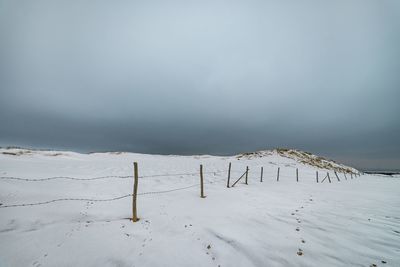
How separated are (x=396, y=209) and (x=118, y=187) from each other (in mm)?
16780

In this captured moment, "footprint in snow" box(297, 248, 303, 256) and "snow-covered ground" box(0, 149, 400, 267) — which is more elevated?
"footprint in snow" box(297, 248, 303, 256)

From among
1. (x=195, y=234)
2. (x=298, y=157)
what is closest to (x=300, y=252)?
(x=195, y=234)

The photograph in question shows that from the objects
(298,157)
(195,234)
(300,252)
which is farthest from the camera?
(298,157)

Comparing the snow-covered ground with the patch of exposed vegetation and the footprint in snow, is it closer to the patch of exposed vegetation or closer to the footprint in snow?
the footprint in snow

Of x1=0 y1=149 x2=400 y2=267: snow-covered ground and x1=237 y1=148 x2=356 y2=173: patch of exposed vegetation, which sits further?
x1=237 y1=148 x2=356 y2=173: patch of exposed vegetation

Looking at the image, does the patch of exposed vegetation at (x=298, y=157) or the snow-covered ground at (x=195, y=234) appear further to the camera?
the patch of exposed vegetation at (x=298, y=157)

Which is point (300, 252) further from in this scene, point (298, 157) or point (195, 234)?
point (298, 157)

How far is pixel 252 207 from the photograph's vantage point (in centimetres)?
1120

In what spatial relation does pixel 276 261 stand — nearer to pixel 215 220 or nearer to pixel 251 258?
pixel 251 258

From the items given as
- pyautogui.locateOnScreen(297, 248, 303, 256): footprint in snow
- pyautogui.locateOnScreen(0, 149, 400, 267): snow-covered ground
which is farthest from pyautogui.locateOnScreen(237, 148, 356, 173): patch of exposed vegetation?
pyautogui.locateOnScreen(297, 248, 303, 256): footprint in snow

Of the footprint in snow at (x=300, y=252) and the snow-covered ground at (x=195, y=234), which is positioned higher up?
the footprint in snow at (x=300, y=252)

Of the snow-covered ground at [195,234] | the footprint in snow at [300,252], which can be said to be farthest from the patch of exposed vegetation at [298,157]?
the footprint in snow at [300,252]

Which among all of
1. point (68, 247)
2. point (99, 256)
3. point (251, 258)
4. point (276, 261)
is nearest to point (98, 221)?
point (68, 247)

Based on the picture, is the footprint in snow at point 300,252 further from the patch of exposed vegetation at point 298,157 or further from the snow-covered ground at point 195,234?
the patch of exposed vegetation at point 298,157
